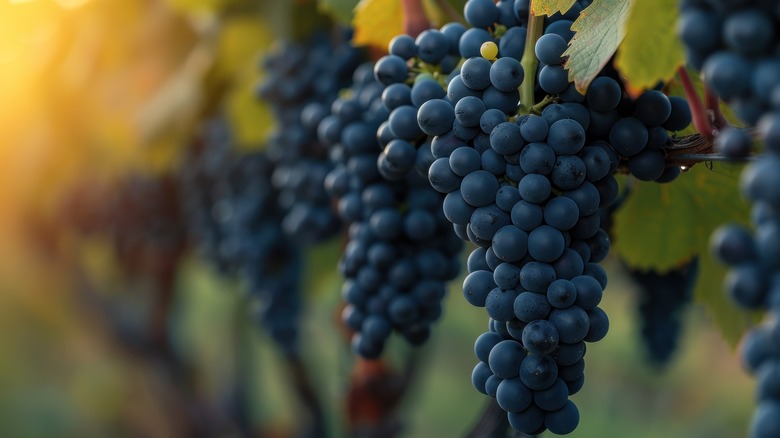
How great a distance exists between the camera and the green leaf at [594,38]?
0.54 meters

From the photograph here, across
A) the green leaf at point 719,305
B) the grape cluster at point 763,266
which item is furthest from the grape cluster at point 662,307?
the grape cluster at point 763,266

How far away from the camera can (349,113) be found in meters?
0.87

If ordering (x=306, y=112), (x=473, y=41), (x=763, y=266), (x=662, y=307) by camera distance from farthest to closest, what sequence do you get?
(x=662, y=307) < (x=306, y=112) < (x=473, y=41) < (x=763, y=266)

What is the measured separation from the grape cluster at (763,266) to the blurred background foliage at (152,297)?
72cm

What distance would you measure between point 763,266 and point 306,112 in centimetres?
82

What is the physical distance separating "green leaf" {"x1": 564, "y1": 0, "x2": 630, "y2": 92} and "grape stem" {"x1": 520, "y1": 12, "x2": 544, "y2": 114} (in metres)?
0.04

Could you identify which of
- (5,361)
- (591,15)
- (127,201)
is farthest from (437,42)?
(5,361)

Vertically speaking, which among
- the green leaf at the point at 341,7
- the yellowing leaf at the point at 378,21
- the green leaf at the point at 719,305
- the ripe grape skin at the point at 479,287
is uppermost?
the green leaf at the point at 341,7

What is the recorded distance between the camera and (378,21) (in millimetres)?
831

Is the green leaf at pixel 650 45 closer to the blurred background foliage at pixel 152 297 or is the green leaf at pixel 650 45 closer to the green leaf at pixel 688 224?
the green leaf at pixel 688 224

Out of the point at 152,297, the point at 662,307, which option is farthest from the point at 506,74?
the point at 152,297

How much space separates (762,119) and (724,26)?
6cm

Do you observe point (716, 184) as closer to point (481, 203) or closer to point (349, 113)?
point (481, 203)

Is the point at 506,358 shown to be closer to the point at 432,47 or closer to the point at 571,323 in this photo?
the point at 571,323
